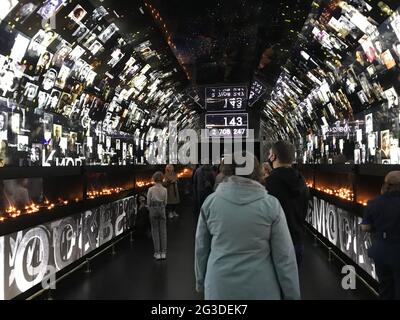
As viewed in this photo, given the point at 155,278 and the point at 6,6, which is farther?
the point at 155,278

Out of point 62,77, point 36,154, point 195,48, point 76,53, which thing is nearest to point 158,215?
point 36,154

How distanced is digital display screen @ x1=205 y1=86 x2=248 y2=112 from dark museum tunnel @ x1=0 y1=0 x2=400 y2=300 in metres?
0.07

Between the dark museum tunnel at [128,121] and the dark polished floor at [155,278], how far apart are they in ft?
0.13

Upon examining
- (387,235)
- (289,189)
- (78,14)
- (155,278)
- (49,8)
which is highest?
(78,14)

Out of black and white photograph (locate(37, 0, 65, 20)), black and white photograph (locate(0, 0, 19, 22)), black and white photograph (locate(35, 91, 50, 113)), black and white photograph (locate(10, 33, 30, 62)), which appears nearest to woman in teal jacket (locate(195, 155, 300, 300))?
black and white photograph (locate(0, 0, 19, 22))

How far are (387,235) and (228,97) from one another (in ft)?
27.1

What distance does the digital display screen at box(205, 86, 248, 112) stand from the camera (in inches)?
460

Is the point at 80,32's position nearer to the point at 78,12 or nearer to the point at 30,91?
the point at 78,12

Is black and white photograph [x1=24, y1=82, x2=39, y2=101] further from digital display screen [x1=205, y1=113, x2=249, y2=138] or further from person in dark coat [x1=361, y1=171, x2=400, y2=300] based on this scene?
digital display screen [x1=205, y1=113, x2=249, y2=138]

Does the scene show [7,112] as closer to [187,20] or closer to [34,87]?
[34,87]

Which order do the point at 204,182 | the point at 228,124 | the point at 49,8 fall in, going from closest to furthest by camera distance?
the point at 49,8 < the point at 204,182 < the point at 228,124

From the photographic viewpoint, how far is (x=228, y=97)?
11703mm

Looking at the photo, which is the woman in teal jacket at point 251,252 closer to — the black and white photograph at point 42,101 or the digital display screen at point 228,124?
the black and white photograph at point 42,101
